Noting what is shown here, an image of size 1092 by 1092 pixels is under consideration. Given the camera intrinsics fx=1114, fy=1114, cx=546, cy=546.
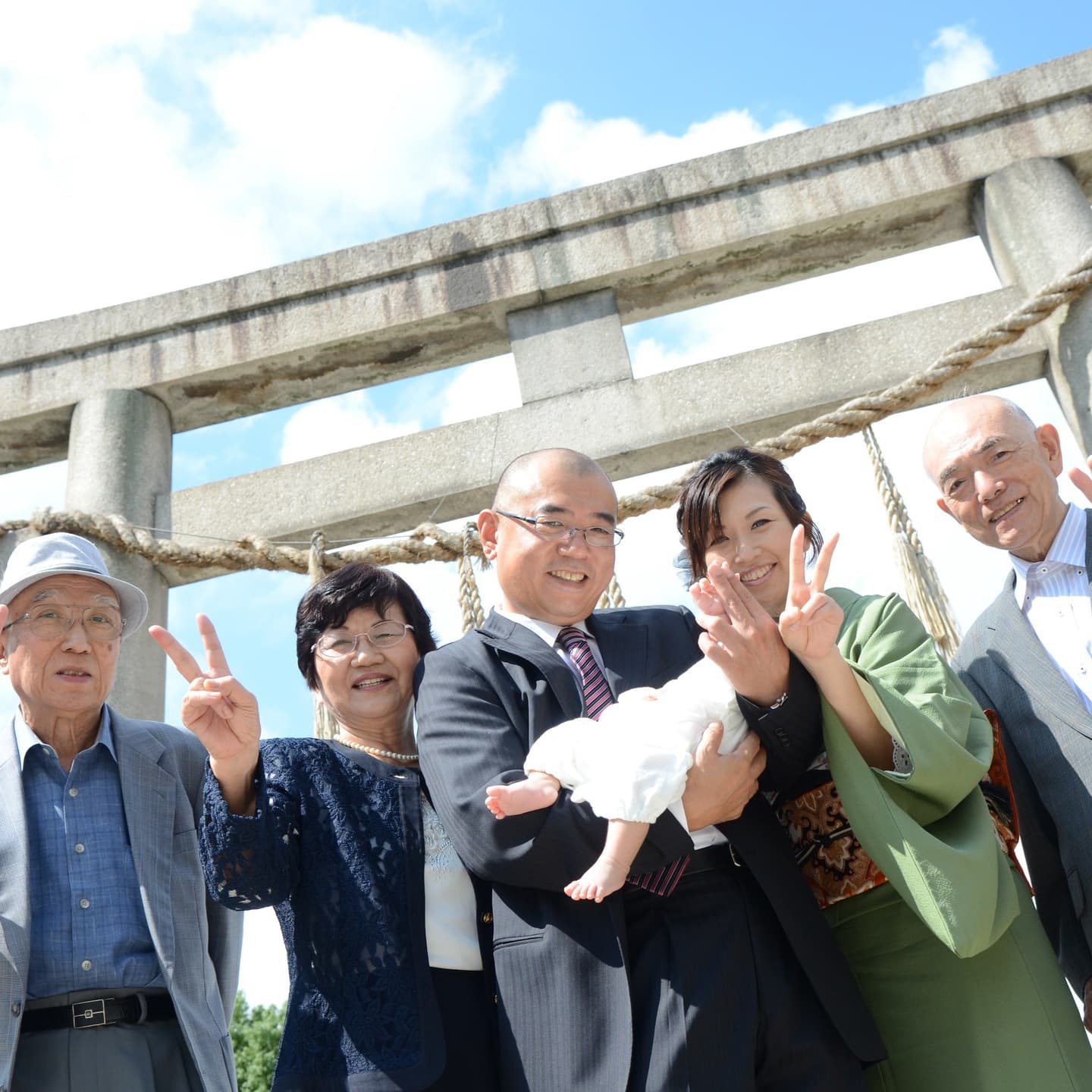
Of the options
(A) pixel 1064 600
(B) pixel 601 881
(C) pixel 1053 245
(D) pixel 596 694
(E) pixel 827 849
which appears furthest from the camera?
(C) pixel 1053 245

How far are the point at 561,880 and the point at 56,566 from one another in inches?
55.8

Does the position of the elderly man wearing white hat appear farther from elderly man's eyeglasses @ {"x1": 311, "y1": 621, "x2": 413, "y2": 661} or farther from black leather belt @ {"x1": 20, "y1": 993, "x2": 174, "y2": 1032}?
elderly man's eyeglasses @ {"x1": 311, "y1": 621, "x2": 413, "y2": 661}

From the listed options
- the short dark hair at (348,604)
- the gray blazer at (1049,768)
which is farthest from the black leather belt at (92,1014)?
the gray blazer at (1049,768)

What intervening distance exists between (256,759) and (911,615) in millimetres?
1265

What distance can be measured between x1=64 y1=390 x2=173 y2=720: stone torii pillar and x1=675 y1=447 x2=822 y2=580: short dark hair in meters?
2.55

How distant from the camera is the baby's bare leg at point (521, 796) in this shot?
1.76 metres

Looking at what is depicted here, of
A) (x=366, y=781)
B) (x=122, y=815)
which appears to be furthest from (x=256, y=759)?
(x=122, y=815)

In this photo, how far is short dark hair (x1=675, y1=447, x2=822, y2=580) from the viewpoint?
2291 mm

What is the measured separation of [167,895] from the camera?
234cm

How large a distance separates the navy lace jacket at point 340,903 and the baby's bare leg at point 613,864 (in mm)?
374

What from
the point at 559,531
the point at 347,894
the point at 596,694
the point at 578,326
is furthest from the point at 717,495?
the point at 578,326

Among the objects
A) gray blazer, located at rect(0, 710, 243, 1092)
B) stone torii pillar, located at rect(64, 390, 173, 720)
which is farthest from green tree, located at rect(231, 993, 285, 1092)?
gray blazer, located at rect(0, 710, 243, 1092)

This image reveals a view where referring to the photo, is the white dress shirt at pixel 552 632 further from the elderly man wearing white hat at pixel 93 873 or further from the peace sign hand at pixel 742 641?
the elderly man wearing white hat at pixel 93 873

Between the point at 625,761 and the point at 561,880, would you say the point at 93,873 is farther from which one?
the point at 625,761
